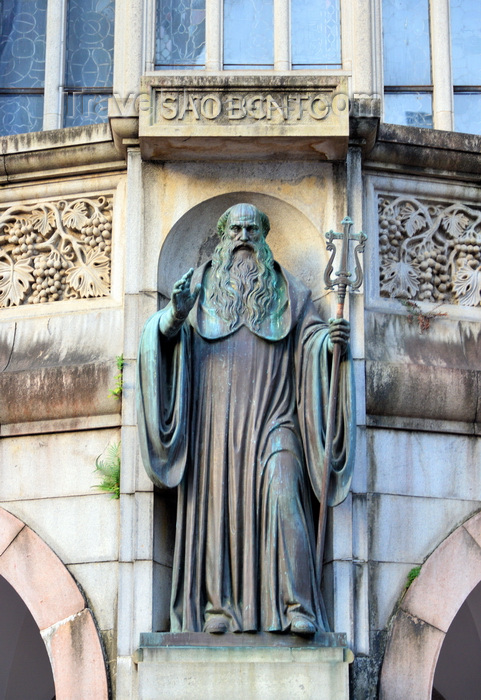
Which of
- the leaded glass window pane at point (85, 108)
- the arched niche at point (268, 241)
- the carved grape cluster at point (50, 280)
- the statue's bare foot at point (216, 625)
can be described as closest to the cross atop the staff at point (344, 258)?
the arched niche at point (268, 241)

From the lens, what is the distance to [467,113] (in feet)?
43.9

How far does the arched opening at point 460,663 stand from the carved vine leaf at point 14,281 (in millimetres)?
4826

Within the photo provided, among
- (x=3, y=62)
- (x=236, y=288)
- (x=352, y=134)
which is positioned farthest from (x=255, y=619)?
(x=3, y=62)

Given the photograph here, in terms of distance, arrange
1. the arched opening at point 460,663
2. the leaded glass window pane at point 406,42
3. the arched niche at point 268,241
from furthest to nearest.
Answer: the arched opening at point 460,663, the leaded glass window pane at point 406,42, the arched niche at point 268,241

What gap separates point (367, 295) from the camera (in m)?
11.6

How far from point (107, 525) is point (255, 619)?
56.2 inches

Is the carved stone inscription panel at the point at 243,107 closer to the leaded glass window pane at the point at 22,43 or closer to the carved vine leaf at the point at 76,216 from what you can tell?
the carved vine leaf at the point at 76,216

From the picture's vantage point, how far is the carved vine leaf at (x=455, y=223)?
12.0m

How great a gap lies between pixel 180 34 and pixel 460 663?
591cm

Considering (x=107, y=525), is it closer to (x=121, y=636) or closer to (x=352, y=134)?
(x=121, y=636)

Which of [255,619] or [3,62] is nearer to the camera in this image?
[255,619]

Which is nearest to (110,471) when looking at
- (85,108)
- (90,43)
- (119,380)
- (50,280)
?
(119,380)

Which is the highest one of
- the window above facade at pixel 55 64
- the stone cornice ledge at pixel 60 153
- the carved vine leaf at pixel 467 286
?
the window above facade at pixel 55 64

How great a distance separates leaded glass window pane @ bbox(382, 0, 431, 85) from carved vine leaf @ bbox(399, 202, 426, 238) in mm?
1814
